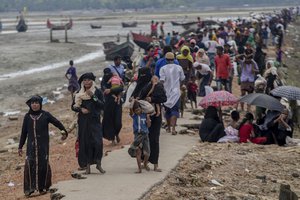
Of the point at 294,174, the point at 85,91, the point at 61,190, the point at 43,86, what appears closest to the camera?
the point at 61,190

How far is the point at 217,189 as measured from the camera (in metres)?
9.35

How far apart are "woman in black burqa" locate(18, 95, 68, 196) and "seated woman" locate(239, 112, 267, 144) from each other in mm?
3957

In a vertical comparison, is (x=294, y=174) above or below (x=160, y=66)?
below

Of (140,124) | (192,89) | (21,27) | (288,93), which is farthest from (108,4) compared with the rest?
(140,124)

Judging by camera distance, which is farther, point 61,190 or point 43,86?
point 43,86

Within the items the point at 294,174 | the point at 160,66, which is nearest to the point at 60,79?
the point at 160,66

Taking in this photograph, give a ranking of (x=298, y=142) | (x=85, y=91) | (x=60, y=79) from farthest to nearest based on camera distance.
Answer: (x=60, y=79) → (x=298, y=142) → (x=85, y=91)

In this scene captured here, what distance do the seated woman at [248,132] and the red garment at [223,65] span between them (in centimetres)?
345

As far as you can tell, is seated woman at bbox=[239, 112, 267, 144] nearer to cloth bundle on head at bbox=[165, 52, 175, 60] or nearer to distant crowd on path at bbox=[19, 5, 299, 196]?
distant crowd on path at bbox=[19, 5, 299, 196]

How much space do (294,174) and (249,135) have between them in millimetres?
1833

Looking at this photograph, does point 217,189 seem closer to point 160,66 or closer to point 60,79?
point 160,66

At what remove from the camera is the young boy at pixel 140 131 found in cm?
946

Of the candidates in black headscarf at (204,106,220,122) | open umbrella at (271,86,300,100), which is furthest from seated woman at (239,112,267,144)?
open umbrella at (271,86,300,100)

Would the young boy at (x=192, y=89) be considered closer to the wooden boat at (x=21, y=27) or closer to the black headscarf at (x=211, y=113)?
the black headscarf at (x=211, y=113)
